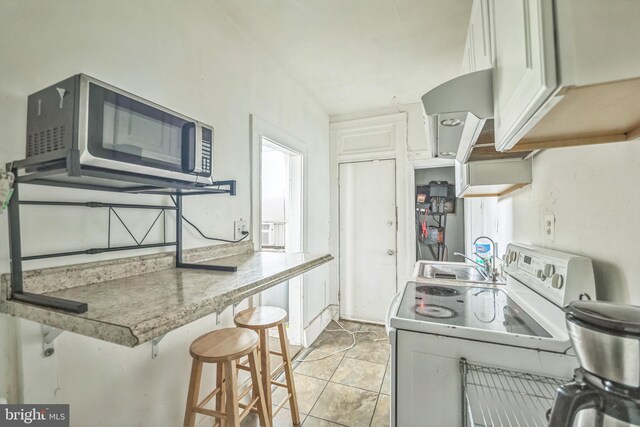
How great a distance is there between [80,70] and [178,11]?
72cm

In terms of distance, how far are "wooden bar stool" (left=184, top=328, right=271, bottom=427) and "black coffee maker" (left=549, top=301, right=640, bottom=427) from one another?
118cm

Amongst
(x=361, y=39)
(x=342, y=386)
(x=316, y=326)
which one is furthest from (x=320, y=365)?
(x=361, y=39)

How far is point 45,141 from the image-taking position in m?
0.79

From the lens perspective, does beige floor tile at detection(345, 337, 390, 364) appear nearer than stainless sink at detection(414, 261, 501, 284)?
No

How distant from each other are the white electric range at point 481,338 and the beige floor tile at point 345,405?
30.0 inches

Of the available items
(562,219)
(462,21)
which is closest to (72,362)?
(562,219)

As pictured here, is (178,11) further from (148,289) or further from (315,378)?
(315,378)

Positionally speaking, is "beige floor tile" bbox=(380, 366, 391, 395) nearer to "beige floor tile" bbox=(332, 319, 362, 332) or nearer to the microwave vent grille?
"beige floor tile" bbox=(332, 319, 362, 332)

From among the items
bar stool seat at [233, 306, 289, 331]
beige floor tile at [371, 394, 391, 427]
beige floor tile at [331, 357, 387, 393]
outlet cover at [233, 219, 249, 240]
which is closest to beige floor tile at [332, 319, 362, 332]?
beige floor tile at [331, 357, 387, 393]

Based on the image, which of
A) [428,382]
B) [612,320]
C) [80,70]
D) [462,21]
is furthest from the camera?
[462,21]

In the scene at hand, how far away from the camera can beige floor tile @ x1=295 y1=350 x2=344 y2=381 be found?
2.33 meters

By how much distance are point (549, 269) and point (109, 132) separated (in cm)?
164

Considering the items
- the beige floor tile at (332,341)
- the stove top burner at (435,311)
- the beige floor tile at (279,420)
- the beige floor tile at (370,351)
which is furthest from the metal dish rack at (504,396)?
the beige floor tile at (332,341)

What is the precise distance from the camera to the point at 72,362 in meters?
1.00
